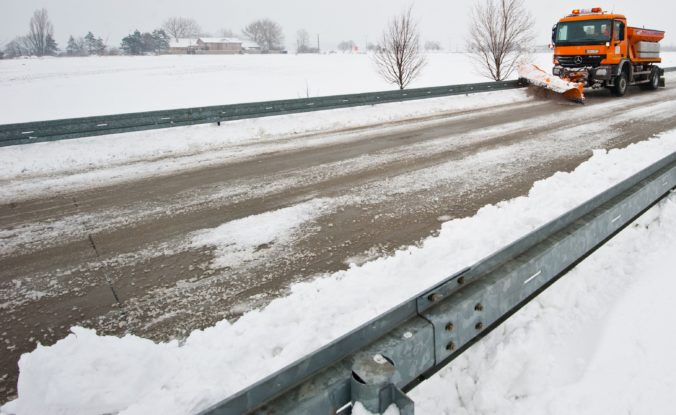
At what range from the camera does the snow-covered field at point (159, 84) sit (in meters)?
29.6

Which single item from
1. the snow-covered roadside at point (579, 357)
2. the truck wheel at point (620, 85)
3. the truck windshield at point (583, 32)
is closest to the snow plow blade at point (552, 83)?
the truck windshield at point (583, 32)

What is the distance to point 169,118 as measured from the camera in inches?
449

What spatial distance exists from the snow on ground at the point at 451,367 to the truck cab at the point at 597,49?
49.2 feet

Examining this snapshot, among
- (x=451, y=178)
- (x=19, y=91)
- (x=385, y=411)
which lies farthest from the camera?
(x=19, y=91)

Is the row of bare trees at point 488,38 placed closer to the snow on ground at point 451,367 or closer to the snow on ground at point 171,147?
the snow on ground at point 171,147

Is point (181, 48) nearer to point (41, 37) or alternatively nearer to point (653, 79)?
point (41, 37)

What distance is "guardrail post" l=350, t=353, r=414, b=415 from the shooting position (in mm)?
1402

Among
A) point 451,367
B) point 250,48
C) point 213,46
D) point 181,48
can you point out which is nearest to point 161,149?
point 451,367

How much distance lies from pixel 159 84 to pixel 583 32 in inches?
1424

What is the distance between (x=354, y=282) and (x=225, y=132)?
28.3 ft

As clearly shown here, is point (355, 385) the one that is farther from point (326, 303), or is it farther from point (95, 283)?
point (95, 283)

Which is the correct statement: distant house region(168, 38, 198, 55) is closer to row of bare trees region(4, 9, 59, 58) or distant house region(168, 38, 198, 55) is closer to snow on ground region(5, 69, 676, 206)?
row of bare trees region(4, 9, 59, 58)

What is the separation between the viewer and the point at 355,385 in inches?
56.6

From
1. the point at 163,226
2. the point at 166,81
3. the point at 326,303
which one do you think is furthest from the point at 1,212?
the point at 166,81
